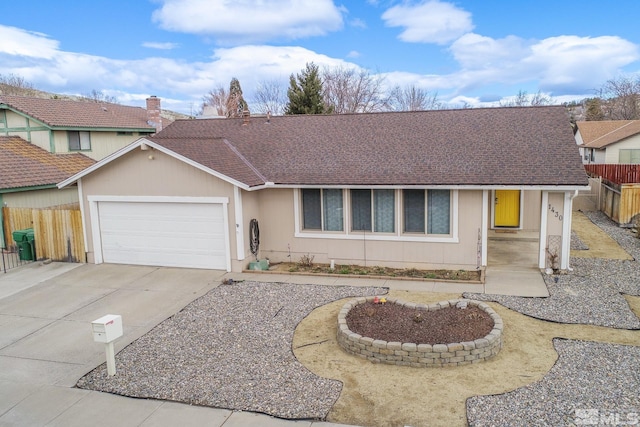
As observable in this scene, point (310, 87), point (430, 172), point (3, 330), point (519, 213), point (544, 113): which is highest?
point (310, 87)

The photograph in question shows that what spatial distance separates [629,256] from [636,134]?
20659 millimetres

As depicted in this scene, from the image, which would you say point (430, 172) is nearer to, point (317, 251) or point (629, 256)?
point (317, 251)

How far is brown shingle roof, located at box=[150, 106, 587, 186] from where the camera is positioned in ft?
41.5

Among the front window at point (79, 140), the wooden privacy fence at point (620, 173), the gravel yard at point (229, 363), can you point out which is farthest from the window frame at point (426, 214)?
the front window at point (79, 140)

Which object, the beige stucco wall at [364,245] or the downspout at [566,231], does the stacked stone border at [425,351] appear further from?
the downspout at [566,231]

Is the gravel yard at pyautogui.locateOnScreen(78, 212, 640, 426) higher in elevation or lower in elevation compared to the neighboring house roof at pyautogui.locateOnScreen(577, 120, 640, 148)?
lower

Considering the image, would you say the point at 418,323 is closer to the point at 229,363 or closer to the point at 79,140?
the point at 229,363

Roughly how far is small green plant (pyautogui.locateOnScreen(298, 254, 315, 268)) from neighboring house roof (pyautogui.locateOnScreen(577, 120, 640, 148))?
27158 millimetres

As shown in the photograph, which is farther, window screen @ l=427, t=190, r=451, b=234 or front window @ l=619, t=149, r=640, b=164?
front window @ l=619, t=149, r=640, b=164

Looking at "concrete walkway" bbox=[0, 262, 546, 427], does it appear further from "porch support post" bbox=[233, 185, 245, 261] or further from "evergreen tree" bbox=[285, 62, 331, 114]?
"evergreen tree" bbox=[285, 62, 331, 114]

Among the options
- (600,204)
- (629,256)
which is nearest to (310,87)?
(600,204)

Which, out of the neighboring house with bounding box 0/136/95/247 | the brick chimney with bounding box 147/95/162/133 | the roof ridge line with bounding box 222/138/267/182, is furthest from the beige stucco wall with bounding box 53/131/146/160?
the roof ridge line with bounding box 222/138/267/182

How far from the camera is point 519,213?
17250mm

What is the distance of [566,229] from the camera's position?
12234 mm
